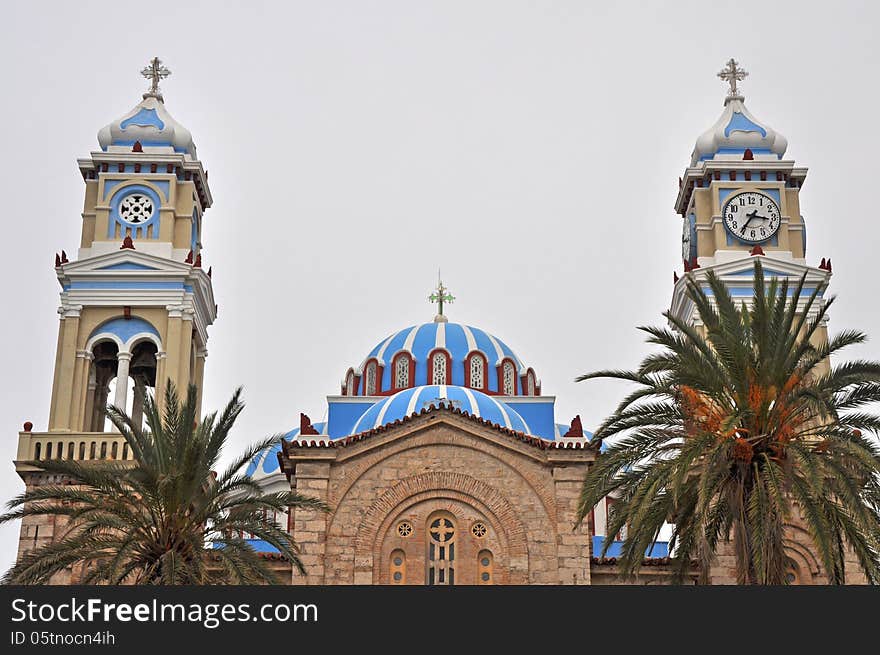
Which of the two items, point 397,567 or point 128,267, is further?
point 128,267

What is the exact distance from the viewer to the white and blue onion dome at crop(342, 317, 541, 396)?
53.0m

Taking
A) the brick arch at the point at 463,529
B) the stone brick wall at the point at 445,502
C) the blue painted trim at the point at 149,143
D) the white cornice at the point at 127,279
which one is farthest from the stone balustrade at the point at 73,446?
the blue painted trim at the point at 149,143

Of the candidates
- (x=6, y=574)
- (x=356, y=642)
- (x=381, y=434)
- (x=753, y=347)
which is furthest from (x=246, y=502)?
(x=356, y=642)

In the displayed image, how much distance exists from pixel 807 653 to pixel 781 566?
9.51 meters

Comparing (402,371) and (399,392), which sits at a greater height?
(402,371)

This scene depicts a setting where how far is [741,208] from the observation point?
4575 centimetres

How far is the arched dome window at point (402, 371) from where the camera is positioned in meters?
53.0

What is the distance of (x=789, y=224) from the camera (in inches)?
1797

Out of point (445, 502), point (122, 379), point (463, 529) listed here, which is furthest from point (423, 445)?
point (122, 379)

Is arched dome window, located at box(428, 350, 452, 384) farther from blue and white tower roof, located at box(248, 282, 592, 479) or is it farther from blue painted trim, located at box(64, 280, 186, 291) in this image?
blue painted trim, located at box(64, 280, 186, 291)

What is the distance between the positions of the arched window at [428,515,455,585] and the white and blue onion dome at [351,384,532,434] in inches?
235

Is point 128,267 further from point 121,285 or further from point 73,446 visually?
point 73,446

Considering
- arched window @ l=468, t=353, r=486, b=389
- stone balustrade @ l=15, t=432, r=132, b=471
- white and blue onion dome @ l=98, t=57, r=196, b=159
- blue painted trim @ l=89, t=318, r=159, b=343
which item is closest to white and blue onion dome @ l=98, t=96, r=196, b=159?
white and blue onion dome @ l=98, t=57, r=196, b=159

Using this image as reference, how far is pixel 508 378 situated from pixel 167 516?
86.7ft
